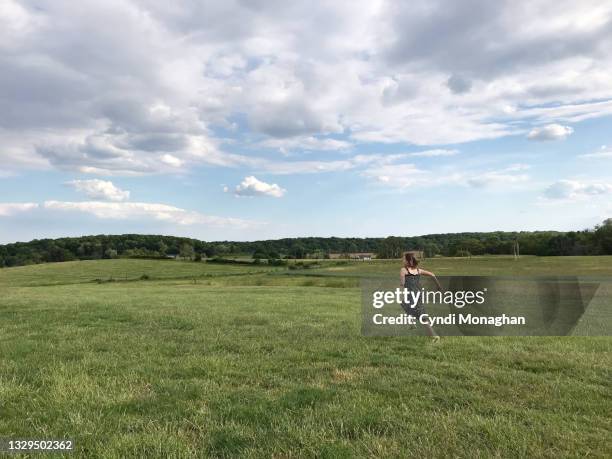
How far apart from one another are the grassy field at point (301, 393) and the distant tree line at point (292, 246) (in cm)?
4559

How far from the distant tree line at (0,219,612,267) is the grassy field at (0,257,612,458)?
4559 centimetres

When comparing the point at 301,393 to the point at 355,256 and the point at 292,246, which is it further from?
the point at 292,246

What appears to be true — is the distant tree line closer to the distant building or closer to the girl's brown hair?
the distant building

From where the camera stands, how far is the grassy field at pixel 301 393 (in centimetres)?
551

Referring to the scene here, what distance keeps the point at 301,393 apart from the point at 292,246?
371ft

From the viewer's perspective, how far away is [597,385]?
7973 mm

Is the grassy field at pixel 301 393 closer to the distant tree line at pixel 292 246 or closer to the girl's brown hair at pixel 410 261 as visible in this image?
Result: the girl's brown hair at pixel 410 261

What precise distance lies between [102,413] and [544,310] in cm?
1251

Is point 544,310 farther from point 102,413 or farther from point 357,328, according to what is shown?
point 102,413

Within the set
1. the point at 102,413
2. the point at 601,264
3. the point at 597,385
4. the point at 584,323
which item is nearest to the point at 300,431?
the point at 102,413

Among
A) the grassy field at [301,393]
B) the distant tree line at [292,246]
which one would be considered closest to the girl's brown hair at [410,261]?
the grassy field at [301,393]

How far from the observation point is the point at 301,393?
24.1 feet

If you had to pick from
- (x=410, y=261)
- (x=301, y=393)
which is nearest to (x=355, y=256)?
(x=410, y=261)

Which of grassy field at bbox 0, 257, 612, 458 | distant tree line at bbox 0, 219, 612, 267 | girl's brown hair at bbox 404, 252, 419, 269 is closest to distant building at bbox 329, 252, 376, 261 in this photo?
distant tree line at bbox 0, 219, 612, 267
